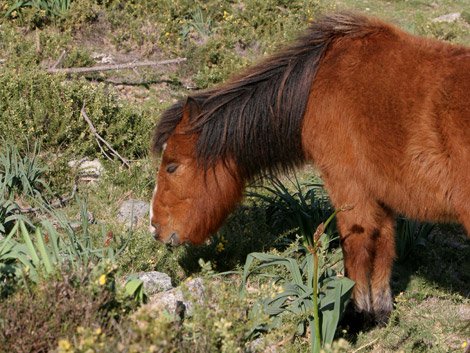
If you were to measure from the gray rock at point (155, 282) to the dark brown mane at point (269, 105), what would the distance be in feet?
2.92

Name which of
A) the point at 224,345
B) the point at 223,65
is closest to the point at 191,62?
the point at 223,65

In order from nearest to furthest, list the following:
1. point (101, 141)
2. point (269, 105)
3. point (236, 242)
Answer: point (269, 105), point (236, 242), point (101, 141)

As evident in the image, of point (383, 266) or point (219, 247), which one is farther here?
point (219, 247)

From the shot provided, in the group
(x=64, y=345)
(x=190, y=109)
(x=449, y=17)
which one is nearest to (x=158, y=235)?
(x=190, y=109)

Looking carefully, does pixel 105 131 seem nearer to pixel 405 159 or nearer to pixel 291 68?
pixel 291 68

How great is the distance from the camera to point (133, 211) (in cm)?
611

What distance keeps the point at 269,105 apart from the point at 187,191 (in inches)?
32.4

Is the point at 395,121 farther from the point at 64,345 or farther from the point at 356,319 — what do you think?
the point at 64,345

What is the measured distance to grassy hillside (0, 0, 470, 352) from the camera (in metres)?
3.45

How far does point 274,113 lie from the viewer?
4750mm

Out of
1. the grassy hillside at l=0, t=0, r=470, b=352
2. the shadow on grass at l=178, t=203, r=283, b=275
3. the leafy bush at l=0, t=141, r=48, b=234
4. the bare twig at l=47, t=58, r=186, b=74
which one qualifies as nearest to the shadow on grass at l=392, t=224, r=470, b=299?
the grassy hillside at l=0, t=0, r=470, b=352

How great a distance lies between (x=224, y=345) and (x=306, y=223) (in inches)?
103

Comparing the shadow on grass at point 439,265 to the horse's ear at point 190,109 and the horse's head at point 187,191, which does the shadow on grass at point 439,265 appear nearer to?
the horse's head at point 187,191

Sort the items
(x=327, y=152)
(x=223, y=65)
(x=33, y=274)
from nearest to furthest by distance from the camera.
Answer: (x=33, y=274), (x=327, y=152), (x=223, y=65)
